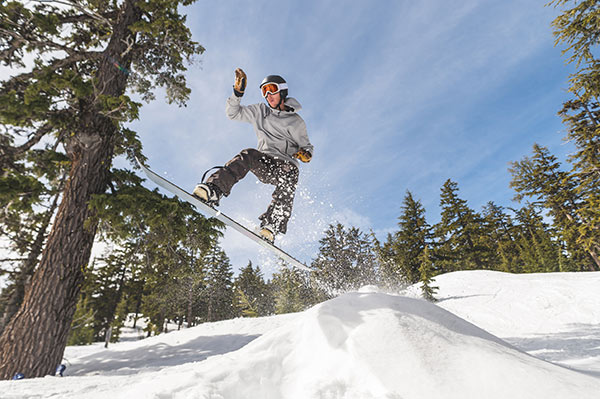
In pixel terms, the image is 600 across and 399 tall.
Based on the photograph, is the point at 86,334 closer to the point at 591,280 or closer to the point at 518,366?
the point at 518,366

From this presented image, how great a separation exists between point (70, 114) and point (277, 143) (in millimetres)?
4096

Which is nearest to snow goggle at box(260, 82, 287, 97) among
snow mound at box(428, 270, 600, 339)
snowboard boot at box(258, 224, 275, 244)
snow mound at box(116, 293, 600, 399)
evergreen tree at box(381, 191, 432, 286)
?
snowboard boot at box(258, 224, 275, 244)

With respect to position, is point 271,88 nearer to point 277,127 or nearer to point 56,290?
point 277,127

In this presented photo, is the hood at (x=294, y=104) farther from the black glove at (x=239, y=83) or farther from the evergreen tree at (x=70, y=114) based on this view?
the evergreen tree at (x=70, y=114)

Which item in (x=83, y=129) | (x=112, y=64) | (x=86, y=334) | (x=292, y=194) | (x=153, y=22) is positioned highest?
(x=153, y=22)

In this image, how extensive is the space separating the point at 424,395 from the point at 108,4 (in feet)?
31.9

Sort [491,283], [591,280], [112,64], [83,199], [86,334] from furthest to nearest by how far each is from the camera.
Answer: [86,334], [491,283], [591,280], [112,64], [83,199]

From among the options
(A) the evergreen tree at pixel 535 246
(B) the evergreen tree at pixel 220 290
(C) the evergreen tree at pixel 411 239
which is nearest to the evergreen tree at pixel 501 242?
(A) the evergreen tree at pixel 535 246

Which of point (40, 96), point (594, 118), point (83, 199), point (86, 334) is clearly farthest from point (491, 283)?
point (86, 334)

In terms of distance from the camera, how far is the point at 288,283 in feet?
74.6

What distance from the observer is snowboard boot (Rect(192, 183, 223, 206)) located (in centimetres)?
393

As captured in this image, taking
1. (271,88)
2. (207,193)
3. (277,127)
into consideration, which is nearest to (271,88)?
(271,88)

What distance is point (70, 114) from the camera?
5.39 metres

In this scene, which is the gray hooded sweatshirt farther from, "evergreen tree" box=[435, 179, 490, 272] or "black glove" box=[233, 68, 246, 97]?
"evergreen tree" box=[435, 179, 490, 272]
